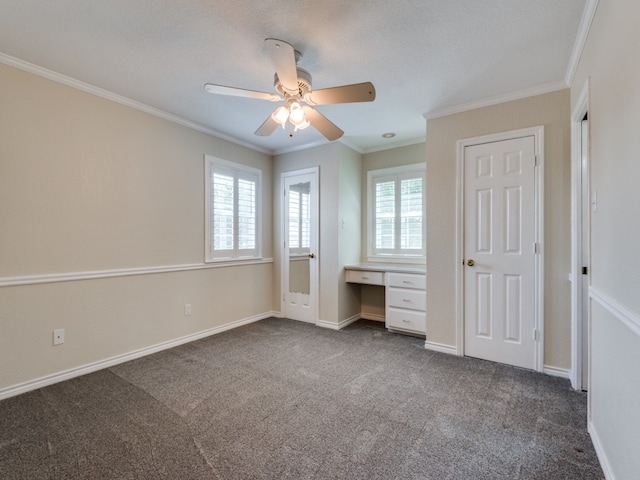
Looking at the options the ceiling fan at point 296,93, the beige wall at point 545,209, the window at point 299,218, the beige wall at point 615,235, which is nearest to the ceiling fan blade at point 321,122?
the ceiling fan at point 296,93

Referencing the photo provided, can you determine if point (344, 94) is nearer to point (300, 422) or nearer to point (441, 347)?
point (300, 422)

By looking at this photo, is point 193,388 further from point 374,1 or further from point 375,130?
point 375,130

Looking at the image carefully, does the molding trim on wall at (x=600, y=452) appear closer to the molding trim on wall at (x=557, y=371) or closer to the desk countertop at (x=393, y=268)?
the molding trim on wall at (x=557, y=371)

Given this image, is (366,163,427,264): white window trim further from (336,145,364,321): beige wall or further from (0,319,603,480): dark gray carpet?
(0,319,603,480): dark gray carpet

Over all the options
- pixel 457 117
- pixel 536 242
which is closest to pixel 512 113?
pixel 457 117

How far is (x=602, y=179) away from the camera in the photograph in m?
1.57

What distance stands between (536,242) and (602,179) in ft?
3.95

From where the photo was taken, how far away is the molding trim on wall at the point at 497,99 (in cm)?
254

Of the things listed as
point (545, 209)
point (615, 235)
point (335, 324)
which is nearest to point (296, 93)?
point (615, 235)

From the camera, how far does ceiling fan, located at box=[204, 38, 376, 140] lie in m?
1.76

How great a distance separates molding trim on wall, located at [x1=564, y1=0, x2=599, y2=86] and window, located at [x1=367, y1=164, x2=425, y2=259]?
183cm

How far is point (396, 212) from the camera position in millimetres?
4262

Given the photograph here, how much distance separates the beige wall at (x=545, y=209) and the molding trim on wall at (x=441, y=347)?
0.11 feet

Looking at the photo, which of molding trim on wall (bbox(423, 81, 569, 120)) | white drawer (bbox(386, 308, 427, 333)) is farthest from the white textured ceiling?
white drawer (bbox(386, 308, 427, 333))
